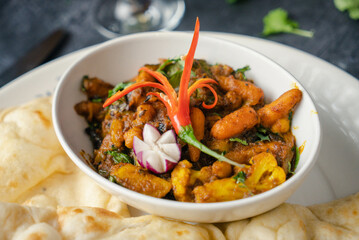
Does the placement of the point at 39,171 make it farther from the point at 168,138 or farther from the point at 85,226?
the point at 168,138

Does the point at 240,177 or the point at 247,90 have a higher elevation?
the point at 247,90

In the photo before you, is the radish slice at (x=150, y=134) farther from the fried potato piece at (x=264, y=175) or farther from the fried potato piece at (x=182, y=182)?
the fried potato piece at (x=264, y=175)

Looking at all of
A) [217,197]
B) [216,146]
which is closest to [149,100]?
[216,146]

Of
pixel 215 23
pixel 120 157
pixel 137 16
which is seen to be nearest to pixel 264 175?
pixel 120 157

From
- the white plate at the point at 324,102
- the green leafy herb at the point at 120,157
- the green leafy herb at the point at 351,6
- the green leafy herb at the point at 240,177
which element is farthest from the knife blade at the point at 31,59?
the green leafy herb at the point at 351,6

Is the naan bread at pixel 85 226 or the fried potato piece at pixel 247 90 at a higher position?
the fried potato piece at pixel 247 90

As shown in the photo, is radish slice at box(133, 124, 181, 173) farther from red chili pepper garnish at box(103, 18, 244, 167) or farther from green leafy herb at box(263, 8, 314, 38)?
green leafy herb at box(263, 8, 314, 38)
